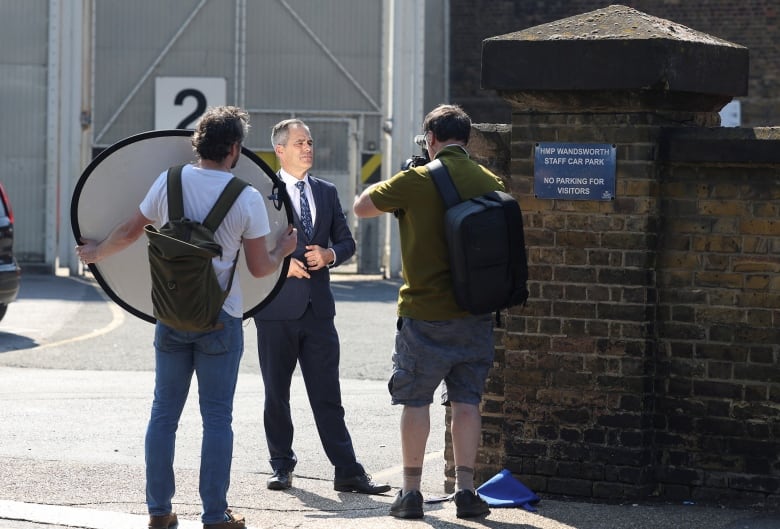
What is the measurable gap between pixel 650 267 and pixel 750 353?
60cm

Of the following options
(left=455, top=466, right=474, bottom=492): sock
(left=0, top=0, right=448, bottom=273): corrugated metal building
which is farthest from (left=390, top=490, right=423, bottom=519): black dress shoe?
(left=0, top=0, right=448, bottom=273): corrugated metal building

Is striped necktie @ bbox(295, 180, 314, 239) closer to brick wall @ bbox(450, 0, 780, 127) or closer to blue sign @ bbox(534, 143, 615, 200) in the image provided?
blue sign @ bbox(534, 143, 615, 200)

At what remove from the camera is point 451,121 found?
6.08 metres

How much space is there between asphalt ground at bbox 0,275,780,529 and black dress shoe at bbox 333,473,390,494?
54 millimetres

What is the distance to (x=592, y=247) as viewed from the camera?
6.44 m

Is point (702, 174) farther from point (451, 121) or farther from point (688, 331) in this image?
point (451, 121)

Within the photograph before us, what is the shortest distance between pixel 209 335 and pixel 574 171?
1932 millimetres

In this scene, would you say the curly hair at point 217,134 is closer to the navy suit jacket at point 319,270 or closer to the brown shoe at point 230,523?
the navy suit jacket at point 319,270

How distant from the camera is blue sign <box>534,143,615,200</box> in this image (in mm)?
6371

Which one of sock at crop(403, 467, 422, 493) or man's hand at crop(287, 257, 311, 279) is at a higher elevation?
man's hand at crop(287, 257, 311, 279)

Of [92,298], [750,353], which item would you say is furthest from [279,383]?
[92,298]

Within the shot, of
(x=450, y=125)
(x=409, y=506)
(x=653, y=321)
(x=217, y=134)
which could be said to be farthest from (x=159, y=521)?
(x=653, y=321)

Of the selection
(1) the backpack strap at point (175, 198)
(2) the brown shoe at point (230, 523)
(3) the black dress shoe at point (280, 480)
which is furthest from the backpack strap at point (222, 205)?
→ (3) the black dress shoe at point (280, 480)

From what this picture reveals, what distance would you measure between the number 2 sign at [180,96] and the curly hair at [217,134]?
53.4 feet
